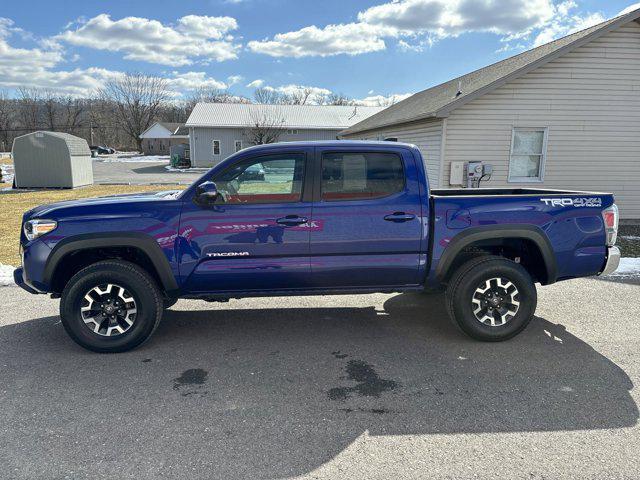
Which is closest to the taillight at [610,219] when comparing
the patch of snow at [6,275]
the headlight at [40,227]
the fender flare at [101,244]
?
the fender flare at [101,244]

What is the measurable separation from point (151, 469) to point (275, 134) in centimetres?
3677

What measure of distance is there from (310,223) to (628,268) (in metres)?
5.70

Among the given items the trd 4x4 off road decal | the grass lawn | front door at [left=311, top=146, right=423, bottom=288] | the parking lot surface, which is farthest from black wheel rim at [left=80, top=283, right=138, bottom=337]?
the parking lot surface

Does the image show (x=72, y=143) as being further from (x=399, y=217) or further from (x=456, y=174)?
(x=399, y=217)

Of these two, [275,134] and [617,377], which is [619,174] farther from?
Answer: [275,134]

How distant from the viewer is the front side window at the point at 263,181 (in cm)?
405

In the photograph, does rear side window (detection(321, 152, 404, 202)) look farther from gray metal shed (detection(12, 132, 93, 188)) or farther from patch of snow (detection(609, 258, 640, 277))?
gray metal shed (detection(12, 132, 93, 188))

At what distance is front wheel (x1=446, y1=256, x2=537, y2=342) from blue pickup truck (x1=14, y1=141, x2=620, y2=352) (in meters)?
0.01

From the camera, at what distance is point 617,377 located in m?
3.57

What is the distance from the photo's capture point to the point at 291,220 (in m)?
3.97

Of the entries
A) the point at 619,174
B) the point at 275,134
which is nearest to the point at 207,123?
the point at 275,134

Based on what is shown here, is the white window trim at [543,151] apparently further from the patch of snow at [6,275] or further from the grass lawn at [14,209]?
the grass lawn at [14,209]

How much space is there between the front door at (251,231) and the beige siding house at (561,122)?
7.48 meters

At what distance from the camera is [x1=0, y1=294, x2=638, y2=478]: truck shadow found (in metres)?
2.72
